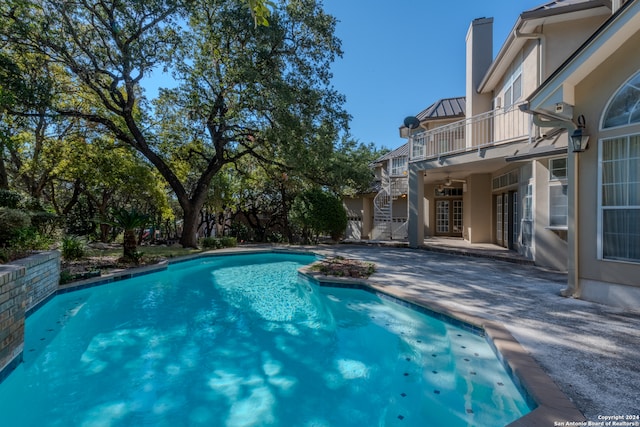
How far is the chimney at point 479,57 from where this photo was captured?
12.8m

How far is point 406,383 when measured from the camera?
389cm

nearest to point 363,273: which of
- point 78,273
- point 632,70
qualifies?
point 632,70

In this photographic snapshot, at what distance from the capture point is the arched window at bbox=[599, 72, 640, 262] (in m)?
5.02

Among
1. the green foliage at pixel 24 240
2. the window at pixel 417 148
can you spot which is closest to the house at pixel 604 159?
the window at pixel 417 148

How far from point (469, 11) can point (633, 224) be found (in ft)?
38.9

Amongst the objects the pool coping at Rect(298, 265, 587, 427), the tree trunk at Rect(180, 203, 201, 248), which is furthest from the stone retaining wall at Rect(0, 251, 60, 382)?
the tree trunk at Rect(180, 203, 201, 248)

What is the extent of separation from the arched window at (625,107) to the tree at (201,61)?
8.96m

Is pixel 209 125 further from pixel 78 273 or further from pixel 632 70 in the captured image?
pixel 632 70

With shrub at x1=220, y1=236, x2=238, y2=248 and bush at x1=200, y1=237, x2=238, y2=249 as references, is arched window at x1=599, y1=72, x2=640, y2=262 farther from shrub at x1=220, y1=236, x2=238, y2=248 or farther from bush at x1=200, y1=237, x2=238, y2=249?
shrub at x1=220, y1=236, x2=238, y2=248

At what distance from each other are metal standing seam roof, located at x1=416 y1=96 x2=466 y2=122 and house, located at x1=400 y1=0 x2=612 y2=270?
30.0 inches

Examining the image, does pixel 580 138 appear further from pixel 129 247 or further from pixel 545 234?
pixel 129 247

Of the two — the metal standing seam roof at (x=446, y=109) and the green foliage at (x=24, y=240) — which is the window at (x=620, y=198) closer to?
the metal standing seam roof at (x=446, y=109)

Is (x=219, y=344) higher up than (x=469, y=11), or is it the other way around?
(x=469, y=11)

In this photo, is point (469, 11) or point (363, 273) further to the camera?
point (469, 11)
